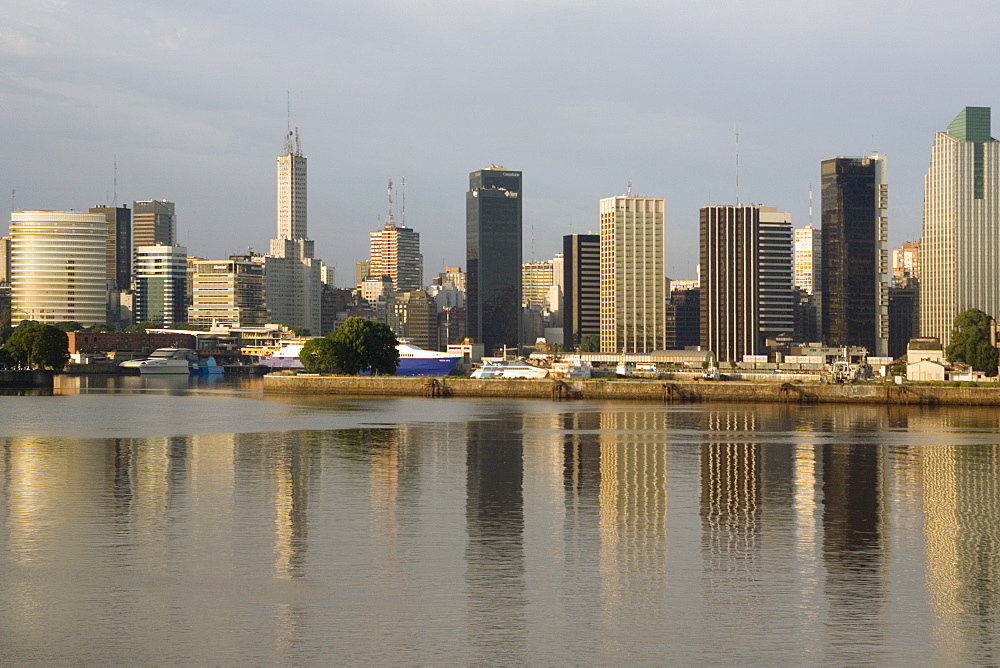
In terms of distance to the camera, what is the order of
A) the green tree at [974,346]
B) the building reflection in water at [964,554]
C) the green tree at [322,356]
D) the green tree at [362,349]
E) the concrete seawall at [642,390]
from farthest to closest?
the green tree at [974,346] < the green tree at [362,349] < the green tree at [322,356] < the concrete seawall at [642,390] < the building reflection in water at [964,554]

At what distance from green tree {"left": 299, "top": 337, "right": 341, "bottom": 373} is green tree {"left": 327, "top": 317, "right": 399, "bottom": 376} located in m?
0.27

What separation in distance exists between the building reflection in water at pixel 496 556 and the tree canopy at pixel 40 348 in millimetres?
137579

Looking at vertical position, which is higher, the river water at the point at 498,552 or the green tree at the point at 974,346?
the green tree at the point at 974,346

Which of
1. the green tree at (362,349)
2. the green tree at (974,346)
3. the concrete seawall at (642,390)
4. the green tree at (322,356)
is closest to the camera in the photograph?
the concrete seawall at (642,390)

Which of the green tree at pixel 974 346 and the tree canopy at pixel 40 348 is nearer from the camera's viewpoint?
the green tree at pixel 974 346

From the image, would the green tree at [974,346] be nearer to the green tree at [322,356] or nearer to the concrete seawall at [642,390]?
the concrete seawall at [642,390]

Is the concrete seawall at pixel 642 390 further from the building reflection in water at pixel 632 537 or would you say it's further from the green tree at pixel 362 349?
the building reflection in water at pixel 632 537

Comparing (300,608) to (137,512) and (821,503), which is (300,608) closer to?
(137,512)

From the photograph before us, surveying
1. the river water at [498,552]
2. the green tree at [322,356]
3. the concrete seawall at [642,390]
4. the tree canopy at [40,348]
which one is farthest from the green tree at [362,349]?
the river water at [498,552]

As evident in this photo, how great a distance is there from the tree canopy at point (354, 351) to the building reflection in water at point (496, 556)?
93.7 m

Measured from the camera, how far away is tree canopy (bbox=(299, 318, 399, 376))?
531ft

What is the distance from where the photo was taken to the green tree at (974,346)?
175m

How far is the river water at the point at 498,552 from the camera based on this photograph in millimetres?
27375

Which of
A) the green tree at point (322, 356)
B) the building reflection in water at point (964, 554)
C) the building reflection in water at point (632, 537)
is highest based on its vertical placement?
the green tree at point (322, 356)
